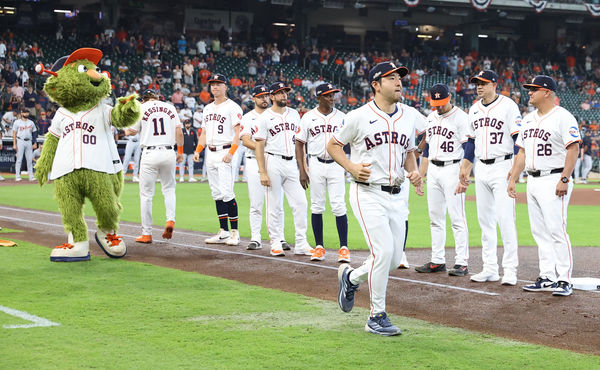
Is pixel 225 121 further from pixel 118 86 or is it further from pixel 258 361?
pixel 118 86

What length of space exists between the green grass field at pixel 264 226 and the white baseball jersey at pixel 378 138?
4974 mm

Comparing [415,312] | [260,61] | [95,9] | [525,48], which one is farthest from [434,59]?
[415,312]

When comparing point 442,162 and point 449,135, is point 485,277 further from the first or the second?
point 449,135

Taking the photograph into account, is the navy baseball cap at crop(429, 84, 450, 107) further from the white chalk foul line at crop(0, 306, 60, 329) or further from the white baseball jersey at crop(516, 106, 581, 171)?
the white chalk foul line at crop(0, 306, 60, 329)

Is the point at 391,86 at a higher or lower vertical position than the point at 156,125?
higher

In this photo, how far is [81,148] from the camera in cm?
876

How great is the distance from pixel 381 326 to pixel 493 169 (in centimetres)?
297

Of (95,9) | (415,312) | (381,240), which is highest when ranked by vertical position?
(95,9)

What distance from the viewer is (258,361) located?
4.62m

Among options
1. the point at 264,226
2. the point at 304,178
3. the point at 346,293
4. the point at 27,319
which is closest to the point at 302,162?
the point at 304,178

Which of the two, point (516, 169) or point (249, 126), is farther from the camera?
point (249, 126)

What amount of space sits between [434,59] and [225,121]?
112ft

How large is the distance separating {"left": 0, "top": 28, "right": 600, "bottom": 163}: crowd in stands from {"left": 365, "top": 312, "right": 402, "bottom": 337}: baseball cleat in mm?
22354

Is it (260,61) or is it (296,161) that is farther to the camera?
(260,61)
